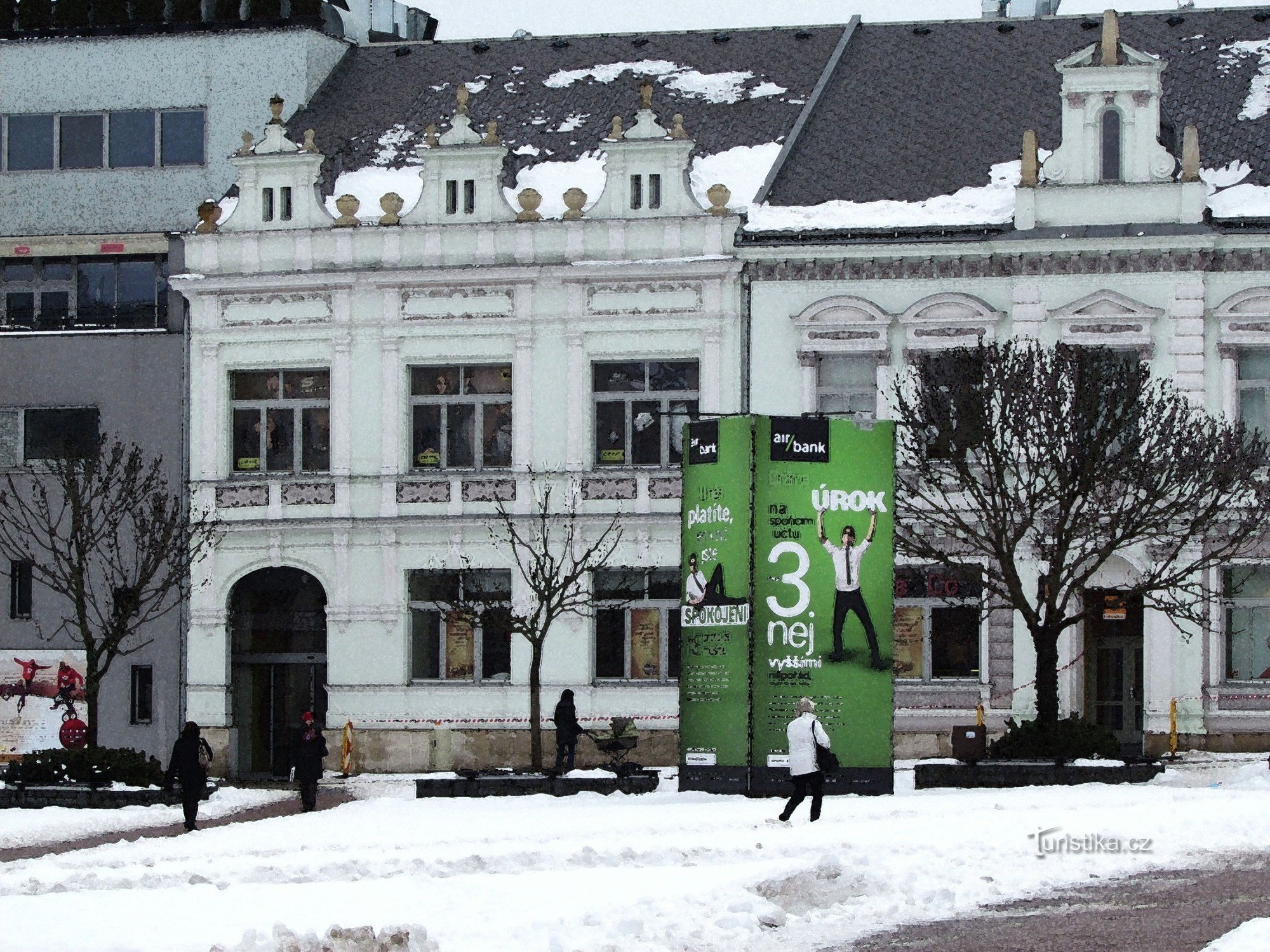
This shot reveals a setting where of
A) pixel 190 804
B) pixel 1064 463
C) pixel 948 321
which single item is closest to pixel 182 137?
pixel 948 321

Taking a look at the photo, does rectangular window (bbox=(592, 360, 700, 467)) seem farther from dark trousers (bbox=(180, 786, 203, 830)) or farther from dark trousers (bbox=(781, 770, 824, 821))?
dark trousers (bbox=(781, 770, 824, 821))

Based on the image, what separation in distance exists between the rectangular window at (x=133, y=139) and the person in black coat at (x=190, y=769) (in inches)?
773

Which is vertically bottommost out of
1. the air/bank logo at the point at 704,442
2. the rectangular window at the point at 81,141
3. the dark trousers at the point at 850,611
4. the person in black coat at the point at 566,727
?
the person in black coat at the point at 566,727

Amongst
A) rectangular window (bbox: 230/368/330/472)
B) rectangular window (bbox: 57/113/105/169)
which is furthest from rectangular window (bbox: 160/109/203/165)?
rectangular window (bbox: 230/368/330/472)

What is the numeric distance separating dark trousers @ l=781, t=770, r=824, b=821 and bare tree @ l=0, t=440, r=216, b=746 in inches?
541

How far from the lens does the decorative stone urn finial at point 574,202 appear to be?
4512 cm

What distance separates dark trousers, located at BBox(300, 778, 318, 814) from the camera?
35781mm

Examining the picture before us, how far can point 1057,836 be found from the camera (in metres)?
25.5

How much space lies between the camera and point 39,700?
4666 centimetres

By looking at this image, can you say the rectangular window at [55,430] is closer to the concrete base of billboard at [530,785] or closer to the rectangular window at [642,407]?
the rectangular window at [642,407]

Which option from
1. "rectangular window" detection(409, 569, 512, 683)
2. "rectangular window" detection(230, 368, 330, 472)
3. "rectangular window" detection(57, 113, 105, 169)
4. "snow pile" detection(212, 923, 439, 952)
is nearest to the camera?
"snow pile" detection(212, 923, 439, 952)

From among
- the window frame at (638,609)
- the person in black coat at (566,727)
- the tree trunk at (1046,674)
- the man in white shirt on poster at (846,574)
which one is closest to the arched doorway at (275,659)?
the window frame at (638,609)

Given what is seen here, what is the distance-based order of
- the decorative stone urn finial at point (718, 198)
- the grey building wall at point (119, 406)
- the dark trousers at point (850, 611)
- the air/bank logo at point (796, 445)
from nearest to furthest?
the dark trousers at point (850, 611) → the air/bank logo at point (796, 445) → the decorative stone urn finial at point (718, 198) → the grey building wall at point (119, 406)

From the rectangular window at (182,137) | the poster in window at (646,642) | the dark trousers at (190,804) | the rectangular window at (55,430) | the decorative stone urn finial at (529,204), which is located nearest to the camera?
the dark trousers at (190,804)
